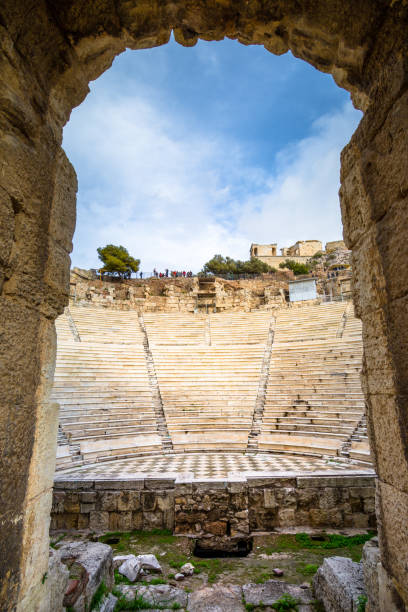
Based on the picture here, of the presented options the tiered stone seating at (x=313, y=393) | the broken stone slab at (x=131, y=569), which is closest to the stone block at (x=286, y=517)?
the broken stone slab at (x=131, y=569)

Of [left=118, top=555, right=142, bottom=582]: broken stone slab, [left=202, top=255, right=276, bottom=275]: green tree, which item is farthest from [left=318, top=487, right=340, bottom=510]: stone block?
[left=202, top=255, right=276, bottom=275]: green tree

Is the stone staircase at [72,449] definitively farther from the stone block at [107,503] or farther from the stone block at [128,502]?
the stone block at [128,502]

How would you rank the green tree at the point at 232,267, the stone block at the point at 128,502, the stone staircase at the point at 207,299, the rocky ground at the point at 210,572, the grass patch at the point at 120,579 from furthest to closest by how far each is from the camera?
the green tree at the point at 232,267, the stone staircase at the point at 207,299, the stone block at the point at 128,502, the grass patch at the point at 120,579, the rocky ground at the point at 210,572

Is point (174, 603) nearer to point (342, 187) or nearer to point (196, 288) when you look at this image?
point (342, 187)

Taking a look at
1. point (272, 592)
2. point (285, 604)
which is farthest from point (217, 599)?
point (285, 604)

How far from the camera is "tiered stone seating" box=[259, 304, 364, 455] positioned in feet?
29.2

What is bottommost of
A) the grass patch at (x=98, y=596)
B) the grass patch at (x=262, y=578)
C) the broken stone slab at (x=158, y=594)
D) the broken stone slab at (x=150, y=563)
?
the grass patch at (x=262, y=578)

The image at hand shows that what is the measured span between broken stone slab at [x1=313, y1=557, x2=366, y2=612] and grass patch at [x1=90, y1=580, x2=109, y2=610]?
192cm

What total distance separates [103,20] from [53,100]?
594mm

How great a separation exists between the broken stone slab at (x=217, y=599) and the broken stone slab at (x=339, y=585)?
0.75 meters

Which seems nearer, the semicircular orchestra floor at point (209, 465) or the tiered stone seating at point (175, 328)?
the semicircular orchestra floor at point (209, 465)

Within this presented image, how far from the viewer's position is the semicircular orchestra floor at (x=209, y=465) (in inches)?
263

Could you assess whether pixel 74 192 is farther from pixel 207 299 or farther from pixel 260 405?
pixel 207 299

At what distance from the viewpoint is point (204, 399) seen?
37.7 feet
